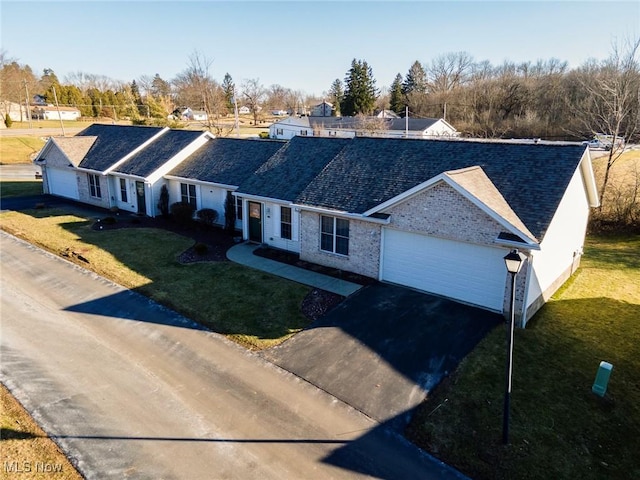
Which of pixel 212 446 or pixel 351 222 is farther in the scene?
pixel 351 222

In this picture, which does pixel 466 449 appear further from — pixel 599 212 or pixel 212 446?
pixel 599 212

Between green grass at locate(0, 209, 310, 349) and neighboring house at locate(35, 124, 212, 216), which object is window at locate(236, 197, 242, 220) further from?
neighboring house at locate(35, 124, 212, 216)

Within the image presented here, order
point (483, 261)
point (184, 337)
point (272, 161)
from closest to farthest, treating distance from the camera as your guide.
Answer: point (184, 337), point (483, 261), point (272, 161)

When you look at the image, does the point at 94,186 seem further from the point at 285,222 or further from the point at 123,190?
the point at 285,222

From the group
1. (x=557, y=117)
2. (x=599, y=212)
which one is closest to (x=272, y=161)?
(x=599, y=212)

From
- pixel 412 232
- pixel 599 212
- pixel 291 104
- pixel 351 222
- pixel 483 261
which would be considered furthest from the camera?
pixel 291 104

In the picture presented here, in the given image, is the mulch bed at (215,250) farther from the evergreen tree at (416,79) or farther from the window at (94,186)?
the evergreen tree at (416,79)

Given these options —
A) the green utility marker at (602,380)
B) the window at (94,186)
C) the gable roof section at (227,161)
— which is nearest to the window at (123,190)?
the window at (94,186)

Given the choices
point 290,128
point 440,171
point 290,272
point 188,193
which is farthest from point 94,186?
point 290,128
